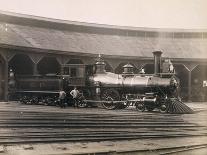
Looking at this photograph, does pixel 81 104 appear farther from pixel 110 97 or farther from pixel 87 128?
pixel 87 128

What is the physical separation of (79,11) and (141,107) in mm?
5912

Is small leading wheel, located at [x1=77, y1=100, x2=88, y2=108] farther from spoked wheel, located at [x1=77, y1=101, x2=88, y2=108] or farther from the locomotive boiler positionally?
the locomotive boiler

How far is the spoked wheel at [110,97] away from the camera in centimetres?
1415

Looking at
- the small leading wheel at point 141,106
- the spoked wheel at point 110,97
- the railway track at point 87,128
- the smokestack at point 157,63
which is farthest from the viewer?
the spoked wheel at point 110,97

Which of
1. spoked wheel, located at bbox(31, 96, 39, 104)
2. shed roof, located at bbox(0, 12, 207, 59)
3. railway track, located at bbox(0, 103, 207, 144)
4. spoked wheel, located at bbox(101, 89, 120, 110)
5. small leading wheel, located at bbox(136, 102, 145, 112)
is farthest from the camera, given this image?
shed roof, located at bbox(0, 12, 207, 59)

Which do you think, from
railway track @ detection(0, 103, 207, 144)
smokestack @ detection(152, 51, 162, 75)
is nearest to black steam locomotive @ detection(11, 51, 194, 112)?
smokestack @ detection(152, 51, 162, 75)

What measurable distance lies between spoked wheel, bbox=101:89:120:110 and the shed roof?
5.06m

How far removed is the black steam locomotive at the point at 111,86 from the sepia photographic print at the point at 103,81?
0.04 m

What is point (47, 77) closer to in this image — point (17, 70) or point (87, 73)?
point (87, 73)

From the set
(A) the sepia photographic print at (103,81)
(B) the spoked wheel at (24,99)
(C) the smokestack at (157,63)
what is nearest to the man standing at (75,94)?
(A) the sepia photographic print at (103,81)

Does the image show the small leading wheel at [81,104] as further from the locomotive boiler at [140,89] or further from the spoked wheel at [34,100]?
the spoked wheel at [34,100]

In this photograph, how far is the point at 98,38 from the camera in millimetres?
22219

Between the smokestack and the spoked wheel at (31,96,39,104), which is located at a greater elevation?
the smokestack

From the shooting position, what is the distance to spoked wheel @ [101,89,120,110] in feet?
46.4
